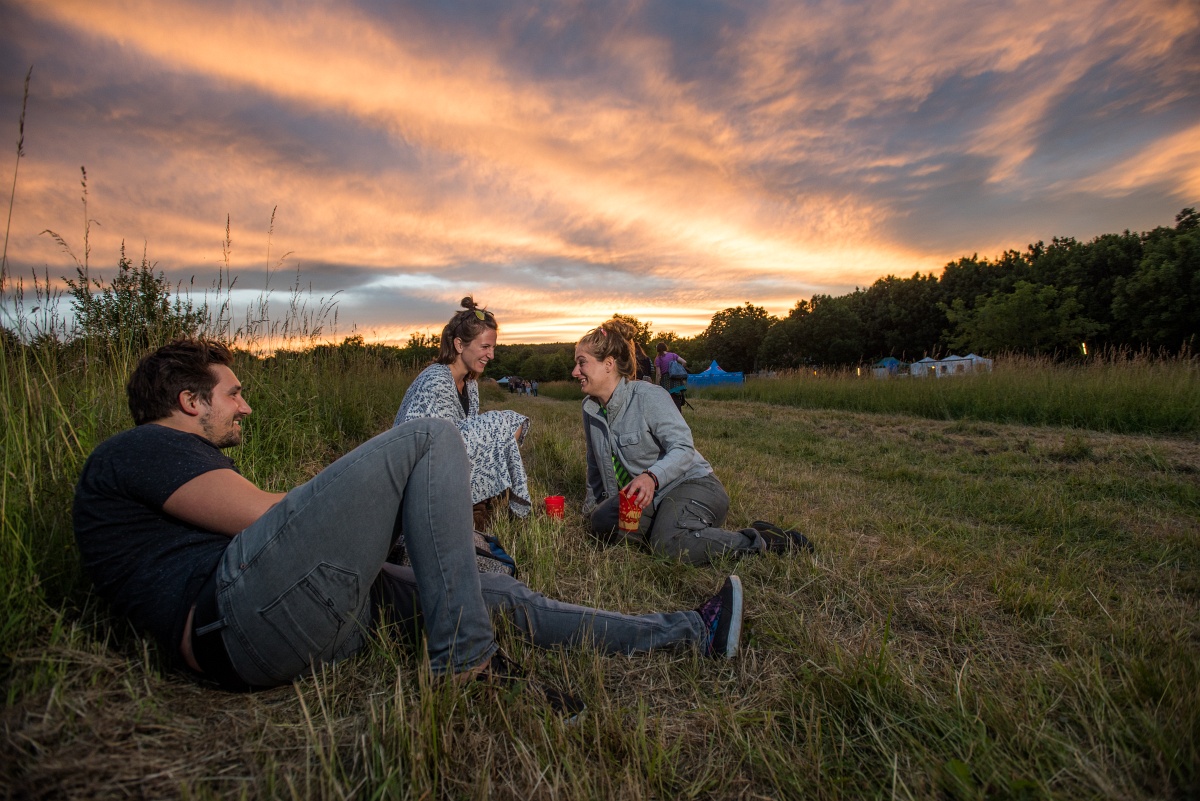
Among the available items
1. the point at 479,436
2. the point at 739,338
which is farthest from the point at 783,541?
the point at 739,338

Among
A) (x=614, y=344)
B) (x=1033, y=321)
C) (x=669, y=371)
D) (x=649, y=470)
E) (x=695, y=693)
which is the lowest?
(x=695, y=693)

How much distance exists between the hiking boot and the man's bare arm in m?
0.92

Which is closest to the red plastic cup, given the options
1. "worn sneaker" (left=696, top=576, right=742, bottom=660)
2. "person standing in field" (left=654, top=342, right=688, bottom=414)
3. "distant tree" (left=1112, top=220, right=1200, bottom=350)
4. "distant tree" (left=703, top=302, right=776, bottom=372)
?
"worn sneaker" (left=696, top=576, right=742, bottom=660)

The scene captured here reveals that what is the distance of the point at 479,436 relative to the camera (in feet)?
14.7

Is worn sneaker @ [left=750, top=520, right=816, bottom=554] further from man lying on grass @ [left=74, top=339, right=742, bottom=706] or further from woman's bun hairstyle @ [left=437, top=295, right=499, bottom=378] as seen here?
woman's bun hairstyle @ [left=437, top=295, right=499, bottom=378]

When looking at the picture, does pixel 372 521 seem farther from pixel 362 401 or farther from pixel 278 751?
pixel 362 401

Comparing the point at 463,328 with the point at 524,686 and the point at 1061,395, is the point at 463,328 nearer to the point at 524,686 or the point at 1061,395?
the point at 524,686

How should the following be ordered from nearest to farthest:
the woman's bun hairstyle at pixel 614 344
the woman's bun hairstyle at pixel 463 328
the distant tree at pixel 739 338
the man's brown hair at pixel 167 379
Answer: the man's brown hair at pixel 167 379, the woman's bun hairstyle at pixel 614 344, the woman's bun hairstyle at pixel 463 328, the distant tree at pixel 739 338

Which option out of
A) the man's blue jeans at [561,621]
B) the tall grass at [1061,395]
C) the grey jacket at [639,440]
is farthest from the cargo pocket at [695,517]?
the tall grass at [1061,395]

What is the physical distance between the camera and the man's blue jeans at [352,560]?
5.56ft

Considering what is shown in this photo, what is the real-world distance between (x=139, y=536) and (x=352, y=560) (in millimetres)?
659

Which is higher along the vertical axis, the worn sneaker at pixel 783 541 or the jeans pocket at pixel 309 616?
the jeans pocket at pixel 309 616

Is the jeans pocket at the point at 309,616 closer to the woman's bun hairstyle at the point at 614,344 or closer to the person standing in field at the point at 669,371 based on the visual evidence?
the woman's bun hairstyle at the point at 614,344

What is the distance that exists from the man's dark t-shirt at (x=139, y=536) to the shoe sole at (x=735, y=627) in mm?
1814
